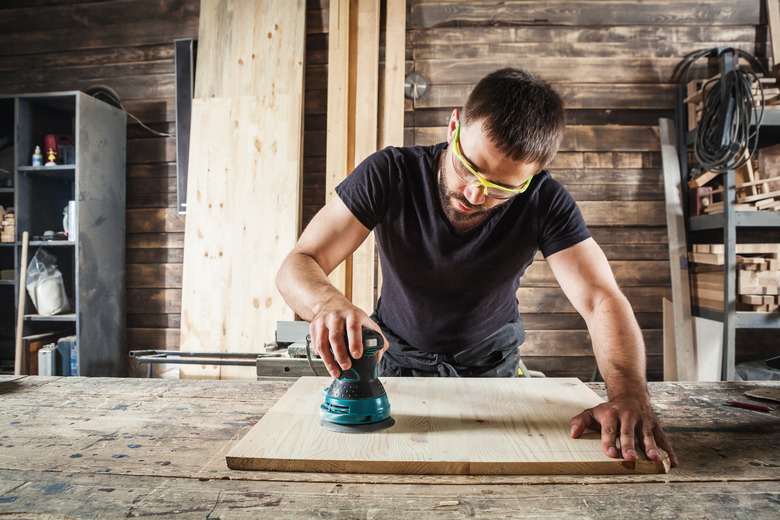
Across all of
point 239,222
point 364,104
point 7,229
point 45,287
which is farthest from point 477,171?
point 7,229

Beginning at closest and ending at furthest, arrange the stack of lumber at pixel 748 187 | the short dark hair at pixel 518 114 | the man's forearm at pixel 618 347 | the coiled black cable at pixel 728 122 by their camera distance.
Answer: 1. the man's forearm at pixel 618 347
2. the short dark hair at pixel 518 114
3. the coiled black cable at pixel 728 122
4. the stack of lumber at pixel 748 187

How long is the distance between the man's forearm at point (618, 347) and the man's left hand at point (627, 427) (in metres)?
0.08

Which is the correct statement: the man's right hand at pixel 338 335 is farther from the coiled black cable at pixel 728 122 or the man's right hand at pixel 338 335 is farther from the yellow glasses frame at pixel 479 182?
the coiled black cable at pixel 728 122

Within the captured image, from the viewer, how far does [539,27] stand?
10.9 feet

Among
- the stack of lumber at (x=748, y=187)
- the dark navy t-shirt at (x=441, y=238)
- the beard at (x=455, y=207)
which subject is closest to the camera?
the beard at (x=455, y=207)

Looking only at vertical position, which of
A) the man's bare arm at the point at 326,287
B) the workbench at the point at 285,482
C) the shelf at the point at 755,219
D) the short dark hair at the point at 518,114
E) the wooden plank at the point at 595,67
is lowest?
the workbench at the point at 285,482

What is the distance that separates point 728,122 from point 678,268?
96cm

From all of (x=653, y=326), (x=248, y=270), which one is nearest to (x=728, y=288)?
(x=653, y=326)

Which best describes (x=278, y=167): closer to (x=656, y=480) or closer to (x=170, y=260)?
(x=170, y=260)

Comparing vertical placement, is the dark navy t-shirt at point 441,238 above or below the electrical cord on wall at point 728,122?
below

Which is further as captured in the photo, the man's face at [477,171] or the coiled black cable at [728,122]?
the coiled black cable at [728,122]

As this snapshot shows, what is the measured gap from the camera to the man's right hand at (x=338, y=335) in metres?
1.08

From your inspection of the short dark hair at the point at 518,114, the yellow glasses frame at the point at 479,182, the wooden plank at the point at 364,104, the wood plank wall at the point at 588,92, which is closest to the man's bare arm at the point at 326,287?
the yellow glasses frame at the point at 479,182

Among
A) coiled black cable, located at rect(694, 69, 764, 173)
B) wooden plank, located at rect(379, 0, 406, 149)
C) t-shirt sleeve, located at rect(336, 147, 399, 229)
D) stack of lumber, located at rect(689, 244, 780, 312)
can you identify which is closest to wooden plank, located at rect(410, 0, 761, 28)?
wooden plank, located at rect(379, 0, 406, 149)
